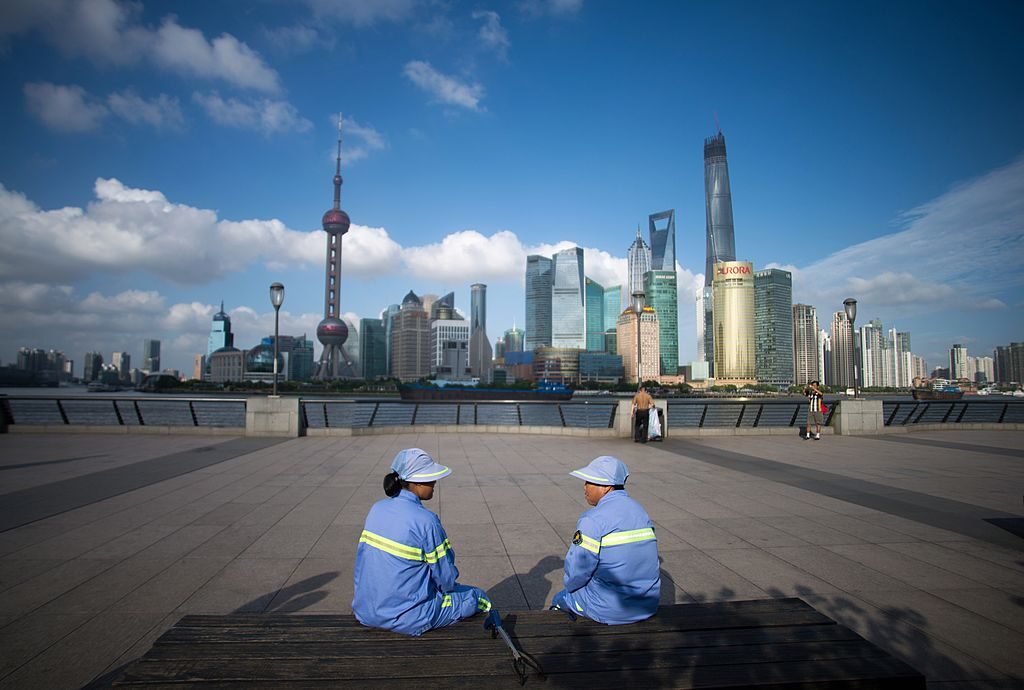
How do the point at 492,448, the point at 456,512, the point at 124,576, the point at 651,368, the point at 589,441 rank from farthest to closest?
the point at 651,368, the point at 589,441, the point at 492,448, the point at 456,512, the point at 124,576

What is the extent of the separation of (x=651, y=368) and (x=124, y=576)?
202751 mm

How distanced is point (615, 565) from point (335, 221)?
630 feet

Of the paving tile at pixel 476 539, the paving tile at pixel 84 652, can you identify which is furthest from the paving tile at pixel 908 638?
the paving tile at pixel 84 652

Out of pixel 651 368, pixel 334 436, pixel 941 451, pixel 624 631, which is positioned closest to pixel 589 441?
pixel 334 436

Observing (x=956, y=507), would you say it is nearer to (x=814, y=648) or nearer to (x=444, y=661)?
(x=814, y=648)

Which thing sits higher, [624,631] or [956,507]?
[624,631]

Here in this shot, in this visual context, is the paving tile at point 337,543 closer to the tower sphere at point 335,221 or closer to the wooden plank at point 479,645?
the wooden plank at point 479,645

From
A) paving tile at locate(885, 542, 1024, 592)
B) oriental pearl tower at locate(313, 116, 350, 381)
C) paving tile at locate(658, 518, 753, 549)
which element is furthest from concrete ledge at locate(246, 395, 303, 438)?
oriental pearl tower at locate(313, 116, 350, 381)

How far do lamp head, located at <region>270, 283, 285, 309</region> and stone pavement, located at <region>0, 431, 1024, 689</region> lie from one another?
6.46m

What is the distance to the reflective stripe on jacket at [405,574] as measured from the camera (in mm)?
2797

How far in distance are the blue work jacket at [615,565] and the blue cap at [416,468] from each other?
95 centimetres

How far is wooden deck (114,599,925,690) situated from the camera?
223 centimetres

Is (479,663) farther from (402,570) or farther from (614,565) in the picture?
(614,565)

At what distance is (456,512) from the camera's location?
280 inches
